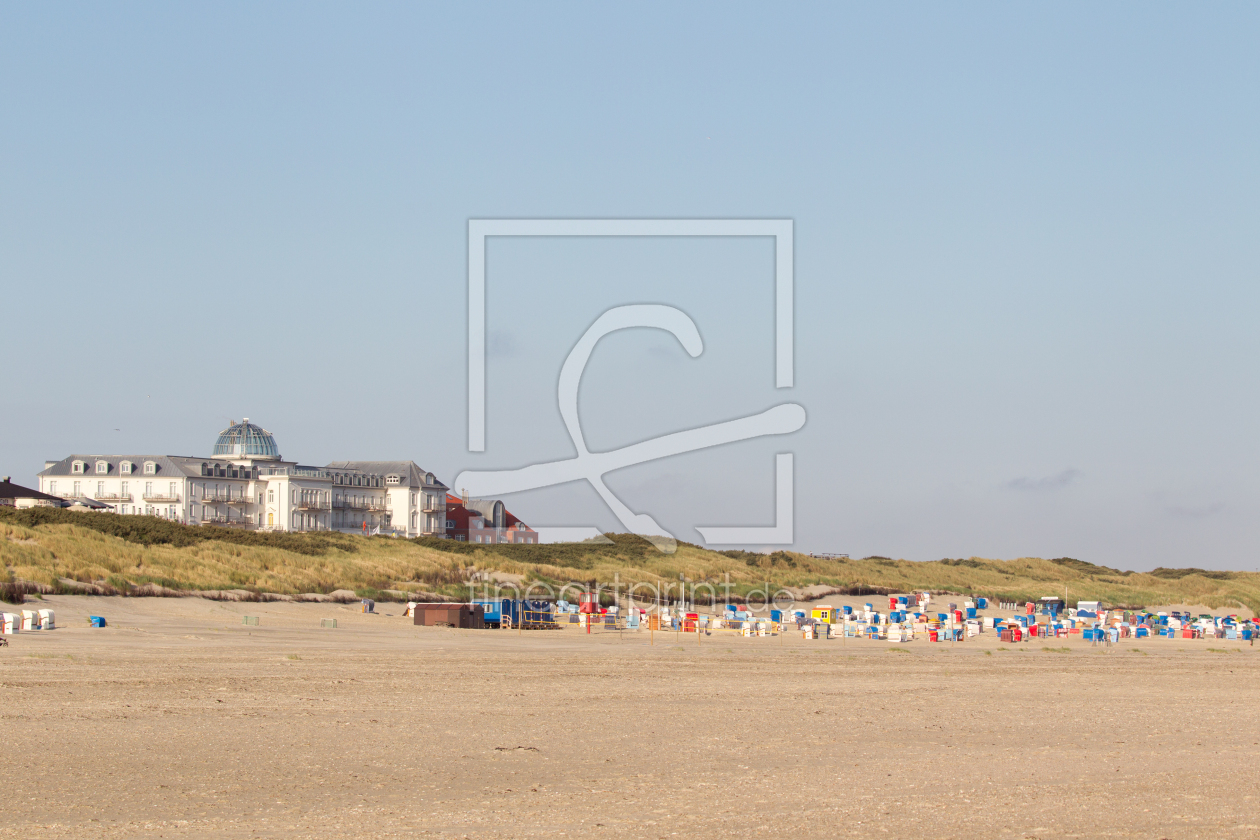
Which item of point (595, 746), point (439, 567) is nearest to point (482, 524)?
point (439, 567)

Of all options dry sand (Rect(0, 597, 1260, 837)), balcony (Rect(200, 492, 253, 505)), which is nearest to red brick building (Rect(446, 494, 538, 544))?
balcony (Rect(200, 492, 253, 505))

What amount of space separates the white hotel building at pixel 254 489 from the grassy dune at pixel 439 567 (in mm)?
19691

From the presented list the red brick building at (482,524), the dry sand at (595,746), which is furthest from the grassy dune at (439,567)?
the red brick building at (482,524)

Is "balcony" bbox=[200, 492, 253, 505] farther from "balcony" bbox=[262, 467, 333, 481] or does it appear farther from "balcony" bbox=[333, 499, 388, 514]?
"balcony" bbox=[333, 499, 388, 514]

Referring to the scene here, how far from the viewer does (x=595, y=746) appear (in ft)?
41.1

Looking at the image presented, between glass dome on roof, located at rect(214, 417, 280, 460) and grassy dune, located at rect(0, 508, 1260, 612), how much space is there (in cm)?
2886

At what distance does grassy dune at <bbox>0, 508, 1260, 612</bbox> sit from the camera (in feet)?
124

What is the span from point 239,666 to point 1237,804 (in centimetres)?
1443

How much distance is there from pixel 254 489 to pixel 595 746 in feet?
237

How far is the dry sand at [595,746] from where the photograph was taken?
891 cm

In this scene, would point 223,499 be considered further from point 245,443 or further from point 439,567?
point 439,567

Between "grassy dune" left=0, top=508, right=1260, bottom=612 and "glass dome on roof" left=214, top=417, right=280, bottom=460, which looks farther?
"glass dome on roof" left=214, top=417, right=280, bottom=460

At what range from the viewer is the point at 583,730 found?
13695 mm

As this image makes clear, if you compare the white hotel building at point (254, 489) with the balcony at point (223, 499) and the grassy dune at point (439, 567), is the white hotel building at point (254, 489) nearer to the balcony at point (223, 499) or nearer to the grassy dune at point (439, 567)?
the balcony at point (223, 499)
